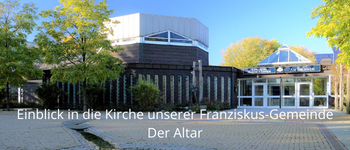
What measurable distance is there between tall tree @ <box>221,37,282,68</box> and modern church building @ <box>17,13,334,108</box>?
20866 millimetres

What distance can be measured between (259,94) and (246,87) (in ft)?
4.52

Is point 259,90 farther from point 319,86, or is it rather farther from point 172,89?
point 172,89

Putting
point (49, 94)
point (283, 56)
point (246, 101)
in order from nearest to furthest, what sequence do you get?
point (49, 94) → point (283, 56) → point (246, 101)

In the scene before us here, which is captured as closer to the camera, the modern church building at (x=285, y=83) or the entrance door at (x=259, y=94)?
the modern church building at (x=285, y=83)

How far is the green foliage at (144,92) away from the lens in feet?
67.3

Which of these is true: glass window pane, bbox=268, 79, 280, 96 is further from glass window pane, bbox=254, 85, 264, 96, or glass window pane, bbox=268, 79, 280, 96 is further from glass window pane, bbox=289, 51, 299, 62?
glass window pane, bbox=289, 51, 299, 62

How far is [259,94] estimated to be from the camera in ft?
90.8

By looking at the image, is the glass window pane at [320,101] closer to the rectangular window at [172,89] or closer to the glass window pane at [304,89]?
the glass window pane at [304,89]

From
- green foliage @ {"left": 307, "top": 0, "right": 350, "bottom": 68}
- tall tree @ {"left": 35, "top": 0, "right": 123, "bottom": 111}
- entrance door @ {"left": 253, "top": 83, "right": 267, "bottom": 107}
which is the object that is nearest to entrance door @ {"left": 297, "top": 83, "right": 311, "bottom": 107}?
entrance door @ {"left": 253, "top": 83, "right": 267, "bottom": 107}

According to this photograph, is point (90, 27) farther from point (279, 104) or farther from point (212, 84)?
point (279, 104)

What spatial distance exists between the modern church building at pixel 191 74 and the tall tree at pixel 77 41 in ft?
12.1

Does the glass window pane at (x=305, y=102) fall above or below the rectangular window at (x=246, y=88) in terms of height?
below

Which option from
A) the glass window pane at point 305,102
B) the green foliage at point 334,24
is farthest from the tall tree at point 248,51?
the green foliage at point 334,24

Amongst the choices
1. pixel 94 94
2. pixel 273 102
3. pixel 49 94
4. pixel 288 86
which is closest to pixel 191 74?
pixel 94 94
